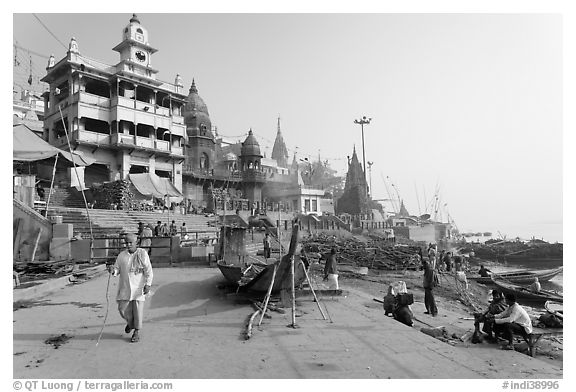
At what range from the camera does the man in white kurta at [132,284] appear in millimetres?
5645

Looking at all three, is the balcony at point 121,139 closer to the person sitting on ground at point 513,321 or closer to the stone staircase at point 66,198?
the stone staircase at point 66,198

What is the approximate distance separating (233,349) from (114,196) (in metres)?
24.1

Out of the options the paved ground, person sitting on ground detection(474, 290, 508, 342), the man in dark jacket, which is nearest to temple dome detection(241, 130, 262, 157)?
the man in dark jacket

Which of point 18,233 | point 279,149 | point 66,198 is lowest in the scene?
point 18,233

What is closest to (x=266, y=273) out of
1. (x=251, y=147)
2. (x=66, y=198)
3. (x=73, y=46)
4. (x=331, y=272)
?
(x=331, y=272)

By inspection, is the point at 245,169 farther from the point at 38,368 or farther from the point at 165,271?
the point at 38,368

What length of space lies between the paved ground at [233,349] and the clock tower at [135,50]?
31.5 metres

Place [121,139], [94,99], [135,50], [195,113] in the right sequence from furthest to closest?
[195,113], [135,50], [121,139], [94,99]

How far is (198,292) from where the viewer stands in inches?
376

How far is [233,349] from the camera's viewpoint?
5.39 metres

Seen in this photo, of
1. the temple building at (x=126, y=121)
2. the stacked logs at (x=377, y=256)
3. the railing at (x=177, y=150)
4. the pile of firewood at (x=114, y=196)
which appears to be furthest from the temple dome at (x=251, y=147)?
the stacked logs at (x=377, y=256)

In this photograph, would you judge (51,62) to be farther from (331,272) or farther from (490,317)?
(490,317)

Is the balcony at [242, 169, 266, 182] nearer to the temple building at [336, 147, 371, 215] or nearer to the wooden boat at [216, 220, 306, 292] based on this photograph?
the temple building at [336, 147, 371, 215]

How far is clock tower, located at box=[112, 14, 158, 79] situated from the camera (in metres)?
33.9
